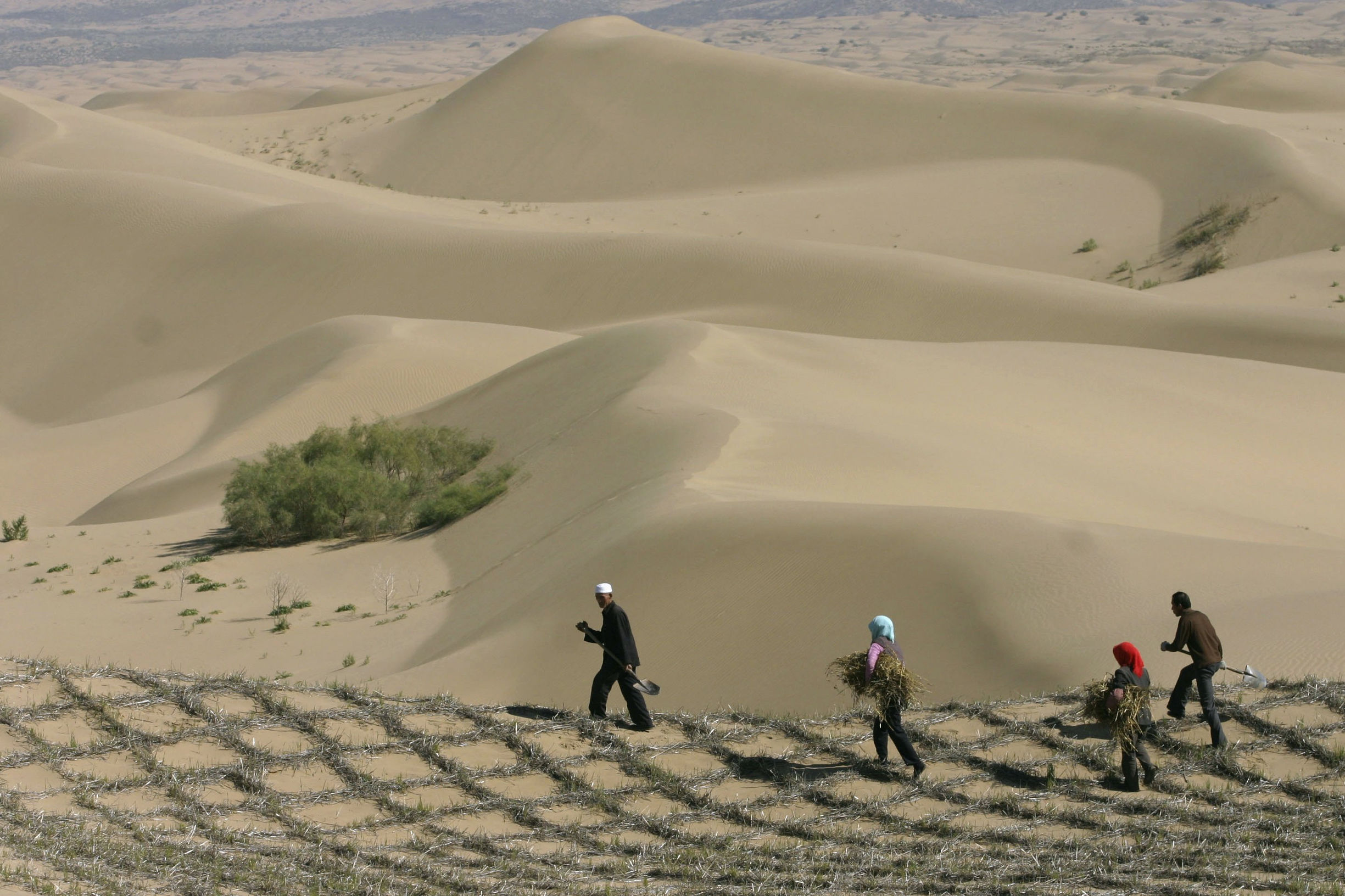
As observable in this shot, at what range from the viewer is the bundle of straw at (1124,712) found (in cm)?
809

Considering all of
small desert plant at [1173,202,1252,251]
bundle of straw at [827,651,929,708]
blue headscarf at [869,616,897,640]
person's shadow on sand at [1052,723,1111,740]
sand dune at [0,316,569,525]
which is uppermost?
blue headscarf at [869,616,897,640]

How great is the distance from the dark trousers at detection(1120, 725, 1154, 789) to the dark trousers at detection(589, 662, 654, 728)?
311 centimetres

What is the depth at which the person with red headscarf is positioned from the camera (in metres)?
8.17

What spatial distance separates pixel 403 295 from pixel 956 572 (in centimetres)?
2844

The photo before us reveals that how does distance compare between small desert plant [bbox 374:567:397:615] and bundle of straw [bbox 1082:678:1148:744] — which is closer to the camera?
bundle of straw [bbox 1082:678:1148:744]

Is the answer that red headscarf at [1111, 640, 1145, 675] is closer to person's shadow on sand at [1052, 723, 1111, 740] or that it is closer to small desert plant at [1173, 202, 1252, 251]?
person's shadow on sand at [1052, 723, 1111, 740]

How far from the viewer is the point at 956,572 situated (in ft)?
39.0

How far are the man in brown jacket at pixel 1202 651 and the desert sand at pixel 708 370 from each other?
52.2 inches

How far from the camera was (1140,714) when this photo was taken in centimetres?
841

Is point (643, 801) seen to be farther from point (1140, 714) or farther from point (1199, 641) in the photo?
point (1199, 641)

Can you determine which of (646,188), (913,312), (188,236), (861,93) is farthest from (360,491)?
(861,93)

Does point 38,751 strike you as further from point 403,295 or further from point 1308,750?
point 403,295

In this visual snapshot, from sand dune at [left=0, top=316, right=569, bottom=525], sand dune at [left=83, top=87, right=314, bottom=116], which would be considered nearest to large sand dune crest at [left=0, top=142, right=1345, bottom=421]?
sand dune at [left=0, top=316, right=569, bottom=525]

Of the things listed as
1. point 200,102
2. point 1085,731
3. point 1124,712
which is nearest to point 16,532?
point 1085,731
